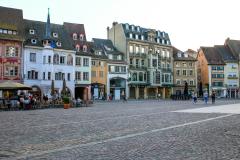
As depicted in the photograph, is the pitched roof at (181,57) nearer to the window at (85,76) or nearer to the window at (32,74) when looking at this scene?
A: the window at (85,76)

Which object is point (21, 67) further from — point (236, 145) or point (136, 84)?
point (236, 145)

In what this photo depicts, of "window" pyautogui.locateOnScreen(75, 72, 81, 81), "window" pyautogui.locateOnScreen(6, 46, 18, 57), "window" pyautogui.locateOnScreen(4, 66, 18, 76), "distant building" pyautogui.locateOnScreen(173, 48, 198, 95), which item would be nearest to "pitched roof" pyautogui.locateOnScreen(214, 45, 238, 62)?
"distant building" pyautogui.locateOnScreen(173, 48, 198, 95)

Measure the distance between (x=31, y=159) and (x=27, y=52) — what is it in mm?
46938

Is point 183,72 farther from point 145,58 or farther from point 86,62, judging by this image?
point 86,62

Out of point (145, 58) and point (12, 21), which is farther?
point (145, 58)

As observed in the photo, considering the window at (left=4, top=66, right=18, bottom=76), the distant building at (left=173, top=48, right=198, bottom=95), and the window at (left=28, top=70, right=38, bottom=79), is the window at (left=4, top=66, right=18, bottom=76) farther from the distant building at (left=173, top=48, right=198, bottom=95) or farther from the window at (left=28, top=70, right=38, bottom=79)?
the distant building at (left=173, top=48, right=198, bottom=95)

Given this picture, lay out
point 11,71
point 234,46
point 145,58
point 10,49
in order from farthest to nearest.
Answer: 1. point 234,46
2. point 145,58
3. point 11,71
4. point 10,49

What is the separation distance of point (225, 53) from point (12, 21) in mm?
59458

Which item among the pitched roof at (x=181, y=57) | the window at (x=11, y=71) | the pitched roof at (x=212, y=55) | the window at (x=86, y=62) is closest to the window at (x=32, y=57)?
the window at (x=11, y=71)

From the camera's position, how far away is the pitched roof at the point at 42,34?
53844 millimetres

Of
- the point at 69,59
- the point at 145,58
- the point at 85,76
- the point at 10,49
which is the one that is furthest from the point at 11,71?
the point at 145,58

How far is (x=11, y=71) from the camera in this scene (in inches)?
1977

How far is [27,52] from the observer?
52.5 meters

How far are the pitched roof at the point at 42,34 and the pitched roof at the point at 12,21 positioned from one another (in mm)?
1252
